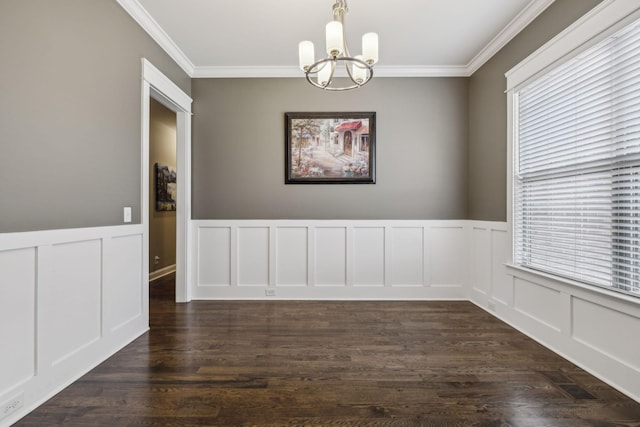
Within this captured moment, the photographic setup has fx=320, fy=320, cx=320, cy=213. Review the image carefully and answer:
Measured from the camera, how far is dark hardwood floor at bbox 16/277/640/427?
5.56 ft

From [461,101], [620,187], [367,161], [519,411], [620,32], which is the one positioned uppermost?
[461,101]

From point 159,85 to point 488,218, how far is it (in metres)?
3.62

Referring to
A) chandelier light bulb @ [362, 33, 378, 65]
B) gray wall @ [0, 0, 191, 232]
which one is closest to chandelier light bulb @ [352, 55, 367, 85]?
chandelier light bulb @ [362, 33, 378, 65]

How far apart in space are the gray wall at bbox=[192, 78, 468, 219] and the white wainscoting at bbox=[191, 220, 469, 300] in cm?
15

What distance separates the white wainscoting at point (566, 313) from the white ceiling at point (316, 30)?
188 cm

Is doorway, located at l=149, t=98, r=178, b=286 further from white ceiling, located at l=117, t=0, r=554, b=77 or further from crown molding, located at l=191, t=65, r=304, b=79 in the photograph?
white ceiling, located at l=117, t=0, r=554, b=77

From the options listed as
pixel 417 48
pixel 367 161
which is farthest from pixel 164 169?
pixel 417 48

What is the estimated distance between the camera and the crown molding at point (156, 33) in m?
2.61

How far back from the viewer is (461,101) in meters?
3.88

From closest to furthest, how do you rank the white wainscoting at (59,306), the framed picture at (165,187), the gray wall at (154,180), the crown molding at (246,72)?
the white wainscoting at (59,306)
the crown molding at (246,72)
the gray wall at (154,180)
the framed picture at (165,187)

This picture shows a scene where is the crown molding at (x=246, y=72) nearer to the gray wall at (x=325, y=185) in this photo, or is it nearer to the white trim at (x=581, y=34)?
the gray wall at (x=325, y=185)

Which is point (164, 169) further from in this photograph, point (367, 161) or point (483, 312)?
point (483, 312)

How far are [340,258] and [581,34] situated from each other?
2906mm

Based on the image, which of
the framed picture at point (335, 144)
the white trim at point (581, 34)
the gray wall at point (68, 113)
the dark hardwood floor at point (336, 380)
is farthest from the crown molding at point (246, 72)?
the dark hardwood floor at point (336, 380)
